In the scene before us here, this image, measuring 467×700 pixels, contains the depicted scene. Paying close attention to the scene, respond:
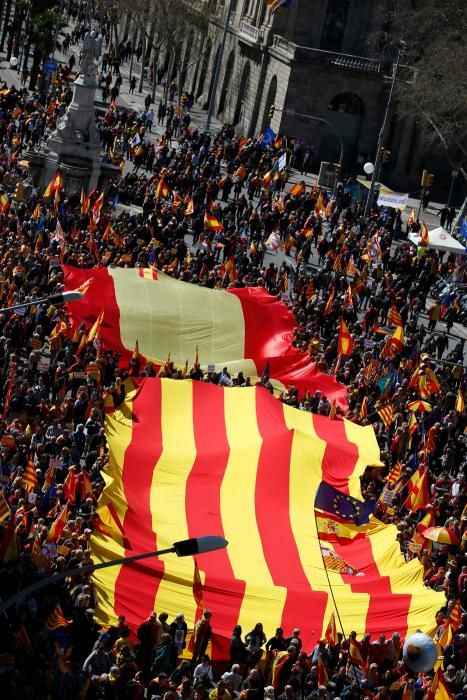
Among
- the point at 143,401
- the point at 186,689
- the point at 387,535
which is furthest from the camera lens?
the point at 143,401

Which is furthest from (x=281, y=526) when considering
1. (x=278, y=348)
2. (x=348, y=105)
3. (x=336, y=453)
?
(x=348, y=105)

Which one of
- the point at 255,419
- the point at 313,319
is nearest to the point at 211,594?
the point at 255,419

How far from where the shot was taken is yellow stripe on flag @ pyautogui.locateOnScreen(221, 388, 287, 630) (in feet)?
75.3

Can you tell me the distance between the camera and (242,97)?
7438 cm

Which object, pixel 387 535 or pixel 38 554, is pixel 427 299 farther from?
pixel 38 554

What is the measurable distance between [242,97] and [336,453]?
156 feet

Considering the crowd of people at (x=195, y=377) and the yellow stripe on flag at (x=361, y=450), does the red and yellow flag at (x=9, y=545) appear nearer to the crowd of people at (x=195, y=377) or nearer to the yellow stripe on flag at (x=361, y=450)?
the crowd of people at (x=195, y=377)

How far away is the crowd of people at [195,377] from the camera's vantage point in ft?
67.6

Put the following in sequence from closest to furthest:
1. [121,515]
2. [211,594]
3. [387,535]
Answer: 1. [211,594]
2. [121,515]
3. [387,535]

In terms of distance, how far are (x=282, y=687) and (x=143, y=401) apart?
979 cm

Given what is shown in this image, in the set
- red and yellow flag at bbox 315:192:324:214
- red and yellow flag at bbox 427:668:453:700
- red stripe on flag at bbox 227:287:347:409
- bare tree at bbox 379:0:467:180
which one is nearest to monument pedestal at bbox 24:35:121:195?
red and yellow flag at bbox 315:192:324:214

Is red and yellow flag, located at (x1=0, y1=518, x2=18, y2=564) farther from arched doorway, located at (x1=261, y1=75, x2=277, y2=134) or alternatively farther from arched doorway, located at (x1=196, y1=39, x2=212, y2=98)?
arched doorway, located at (x1=196, y1=39, x2=212, y2=98)

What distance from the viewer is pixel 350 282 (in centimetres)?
4512

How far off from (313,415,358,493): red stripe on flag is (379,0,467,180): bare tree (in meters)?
31.3
